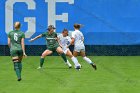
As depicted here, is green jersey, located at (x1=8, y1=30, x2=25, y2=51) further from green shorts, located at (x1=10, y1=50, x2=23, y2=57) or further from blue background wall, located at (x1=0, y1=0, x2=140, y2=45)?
blue background wall, located at (x1=0, y1=0, x2=140, y2=45)

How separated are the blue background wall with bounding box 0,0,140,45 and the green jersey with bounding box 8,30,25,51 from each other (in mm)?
13409

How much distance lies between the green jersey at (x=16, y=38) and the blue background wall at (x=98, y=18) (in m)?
13.4

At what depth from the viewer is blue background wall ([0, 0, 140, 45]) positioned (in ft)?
104

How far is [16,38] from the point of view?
60.2 ft

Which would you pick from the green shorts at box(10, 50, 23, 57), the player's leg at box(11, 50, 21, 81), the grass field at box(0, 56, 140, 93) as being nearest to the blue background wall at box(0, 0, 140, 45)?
the grass field at box(0, 56, 140, 93)

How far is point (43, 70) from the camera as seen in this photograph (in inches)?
907

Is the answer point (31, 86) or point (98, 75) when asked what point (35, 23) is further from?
point (31, 86)

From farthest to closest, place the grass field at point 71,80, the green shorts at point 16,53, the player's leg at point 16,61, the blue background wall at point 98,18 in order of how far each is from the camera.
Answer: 1. the blue background wall at point 98,18
2. the green shorts at point 16,53
3. the player's leg at point 16,61
4. the grass field at point 71,80

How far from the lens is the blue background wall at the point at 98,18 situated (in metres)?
31.8

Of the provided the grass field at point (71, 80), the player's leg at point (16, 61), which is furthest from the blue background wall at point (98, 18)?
the player's leg at point (16, 61)

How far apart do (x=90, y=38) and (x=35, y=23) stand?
334cm

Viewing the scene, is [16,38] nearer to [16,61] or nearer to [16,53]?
[16,53]

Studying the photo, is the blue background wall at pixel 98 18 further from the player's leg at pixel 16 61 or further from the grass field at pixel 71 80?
the player's leg at pixel 16 61

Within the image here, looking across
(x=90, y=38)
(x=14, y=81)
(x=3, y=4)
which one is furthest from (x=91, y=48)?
(x=14, y=81)
